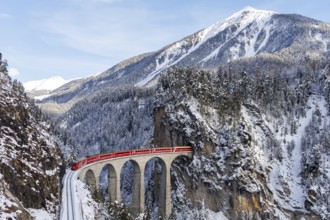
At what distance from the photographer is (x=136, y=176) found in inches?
3568

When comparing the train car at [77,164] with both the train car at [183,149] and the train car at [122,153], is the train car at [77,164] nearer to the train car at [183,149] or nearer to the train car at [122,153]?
the train car at [122,153]

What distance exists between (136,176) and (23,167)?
156ft

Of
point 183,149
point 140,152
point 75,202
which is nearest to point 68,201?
point 75,202

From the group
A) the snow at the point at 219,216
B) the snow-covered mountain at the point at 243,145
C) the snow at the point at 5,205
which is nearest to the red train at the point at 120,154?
the snow-covered mountain at the point at 243,145

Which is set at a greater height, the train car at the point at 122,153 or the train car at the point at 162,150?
the train car at the point at 162,150

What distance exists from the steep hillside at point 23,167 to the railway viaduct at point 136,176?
13.3m

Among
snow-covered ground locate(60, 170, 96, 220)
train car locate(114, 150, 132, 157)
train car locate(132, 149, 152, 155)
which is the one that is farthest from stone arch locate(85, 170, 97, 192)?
train car locate(132, 149, 152, 155)

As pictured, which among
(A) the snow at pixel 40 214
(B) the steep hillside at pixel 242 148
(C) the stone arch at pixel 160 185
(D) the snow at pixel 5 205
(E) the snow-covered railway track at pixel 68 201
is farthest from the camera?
(B) the steep hillside at pixel 242 148

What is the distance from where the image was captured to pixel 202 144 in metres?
104

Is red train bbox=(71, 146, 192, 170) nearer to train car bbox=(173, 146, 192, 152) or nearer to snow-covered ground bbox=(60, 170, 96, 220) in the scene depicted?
train car bbox=(173, 146, 192, 152)

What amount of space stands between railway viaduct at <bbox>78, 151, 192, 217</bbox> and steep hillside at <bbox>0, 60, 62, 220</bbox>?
13.3 metres

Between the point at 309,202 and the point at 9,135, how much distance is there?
263 feet

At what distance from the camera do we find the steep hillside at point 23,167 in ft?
124

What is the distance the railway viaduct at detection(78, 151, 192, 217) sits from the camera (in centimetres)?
7512
